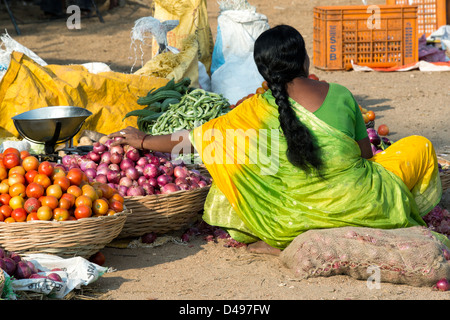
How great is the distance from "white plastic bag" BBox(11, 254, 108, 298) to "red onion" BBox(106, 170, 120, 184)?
0.83 m

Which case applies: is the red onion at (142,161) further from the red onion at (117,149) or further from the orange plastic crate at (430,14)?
the orange plastic crate at (430,14)

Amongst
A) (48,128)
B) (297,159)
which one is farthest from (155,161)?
(297,159)

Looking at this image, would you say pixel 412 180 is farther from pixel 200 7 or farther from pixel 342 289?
pixel 200 7

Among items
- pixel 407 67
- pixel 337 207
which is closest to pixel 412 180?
pixel 337 207

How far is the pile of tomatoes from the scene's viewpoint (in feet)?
10.4

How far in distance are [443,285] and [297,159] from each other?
95 cm

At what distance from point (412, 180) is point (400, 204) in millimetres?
296

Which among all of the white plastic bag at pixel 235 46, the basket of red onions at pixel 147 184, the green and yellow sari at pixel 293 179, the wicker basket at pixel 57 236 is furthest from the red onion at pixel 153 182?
the white plastic bag at pixel 235 46

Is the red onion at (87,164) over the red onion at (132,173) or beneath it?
over

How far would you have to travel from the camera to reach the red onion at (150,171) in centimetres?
388

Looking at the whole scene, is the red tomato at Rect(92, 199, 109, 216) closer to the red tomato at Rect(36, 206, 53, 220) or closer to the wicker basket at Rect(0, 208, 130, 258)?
the wicker basket at Rect(0, 208, 130, 258)

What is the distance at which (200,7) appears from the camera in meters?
7.24

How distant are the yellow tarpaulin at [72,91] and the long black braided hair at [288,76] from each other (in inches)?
110
